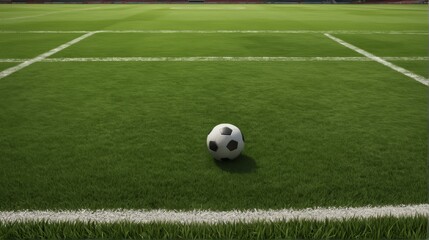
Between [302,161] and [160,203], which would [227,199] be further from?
[302,161]

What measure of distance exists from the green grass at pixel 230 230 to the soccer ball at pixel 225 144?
3.07 ft

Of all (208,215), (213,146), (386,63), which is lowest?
(208,215)

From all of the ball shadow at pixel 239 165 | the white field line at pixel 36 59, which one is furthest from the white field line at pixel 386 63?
the white field line at pixel 36 59

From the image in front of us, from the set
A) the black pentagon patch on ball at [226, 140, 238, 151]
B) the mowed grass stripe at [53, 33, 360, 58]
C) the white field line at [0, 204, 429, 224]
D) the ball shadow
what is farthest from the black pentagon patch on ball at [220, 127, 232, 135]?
the mowed grass stripe at [53, 33, 360, 58]

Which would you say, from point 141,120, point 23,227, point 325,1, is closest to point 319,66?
point 141,120

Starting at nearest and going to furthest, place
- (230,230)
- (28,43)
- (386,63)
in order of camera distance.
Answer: (230,230) → (386,63) → (28,43)

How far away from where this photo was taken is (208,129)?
405 centimetres

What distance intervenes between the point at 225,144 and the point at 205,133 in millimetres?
738

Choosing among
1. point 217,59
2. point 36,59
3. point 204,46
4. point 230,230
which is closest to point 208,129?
point 230,230

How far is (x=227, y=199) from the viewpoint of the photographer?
271cm

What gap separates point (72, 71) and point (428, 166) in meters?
5.67

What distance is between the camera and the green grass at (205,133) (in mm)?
2793

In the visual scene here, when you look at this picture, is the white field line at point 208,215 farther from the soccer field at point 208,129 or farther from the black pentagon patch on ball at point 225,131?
the black pentagon patch on ball at point 225,131

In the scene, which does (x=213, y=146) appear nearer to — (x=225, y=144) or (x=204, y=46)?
(x=225, y=144)
